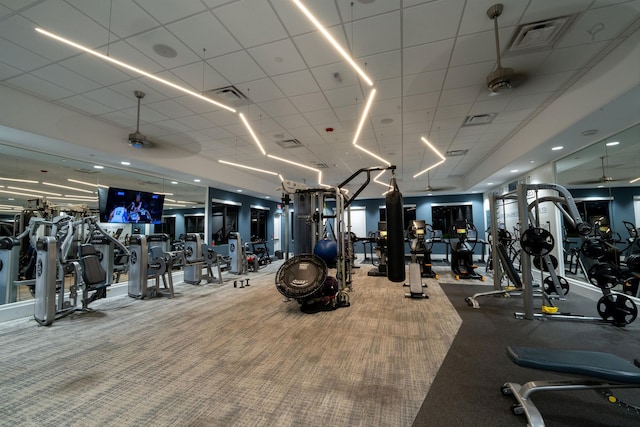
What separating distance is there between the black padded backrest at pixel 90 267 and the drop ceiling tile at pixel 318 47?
460 centimetres

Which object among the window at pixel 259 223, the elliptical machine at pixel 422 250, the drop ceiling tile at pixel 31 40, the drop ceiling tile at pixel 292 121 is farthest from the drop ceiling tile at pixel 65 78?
the window at pixel 259 223

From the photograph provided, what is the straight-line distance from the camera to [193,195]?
857cm

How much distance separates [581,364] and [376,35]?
3.45 m

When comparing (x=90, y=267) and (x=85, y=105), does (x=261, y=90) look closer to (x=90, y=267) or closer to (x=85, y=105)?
(x=85, y=105)

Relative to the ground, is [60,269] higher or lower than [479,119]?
lower

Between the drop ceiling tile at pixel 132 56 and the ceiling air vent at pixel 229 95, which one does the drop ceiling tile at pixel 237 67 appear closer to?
the ceiling air vent at pixel 229 95

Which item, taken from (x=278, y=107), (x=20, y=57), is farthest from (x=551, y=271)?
(x=20, y=57)

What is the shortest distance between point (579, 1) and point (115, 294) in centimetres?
843

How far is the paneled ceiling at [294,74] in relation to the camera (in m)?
2.69

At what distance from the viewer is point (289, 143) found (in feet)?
21.4

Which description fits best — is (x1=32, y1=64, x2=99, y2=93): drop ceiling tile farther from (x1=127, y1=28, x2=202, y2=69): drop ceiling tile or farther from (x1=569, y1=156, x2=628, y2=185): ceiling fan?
(x1=569, y1=156, x2=628, y2=185): ceiling fan

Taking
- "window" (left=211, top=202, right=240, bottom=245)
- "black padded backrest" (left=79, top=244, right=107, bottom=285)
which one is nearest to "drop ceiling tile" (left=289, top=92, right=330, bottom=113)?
"black padded backrest" (left=79, top=244, right=107, bottom=285)

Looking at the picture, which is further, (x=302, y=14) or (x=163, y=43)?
(x=163, y=43)

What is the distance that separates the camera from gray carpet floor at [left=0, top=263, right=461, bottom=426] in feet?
6.18
